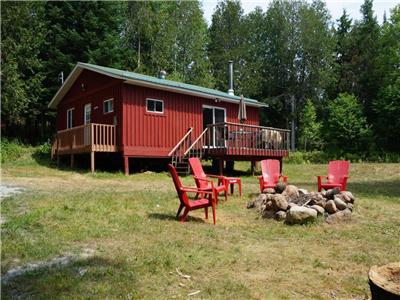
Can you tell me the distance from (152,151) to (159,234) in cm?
987

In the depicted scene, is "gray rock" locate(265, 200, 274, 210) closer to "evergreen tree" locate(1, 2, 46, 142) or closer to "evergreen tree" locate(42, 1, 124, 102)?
"evergreen tree" locate(1, 2, 46, 142)

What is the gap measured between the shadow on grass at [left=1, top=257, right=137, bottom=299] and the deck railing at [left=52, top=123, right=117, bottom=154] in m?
10.2

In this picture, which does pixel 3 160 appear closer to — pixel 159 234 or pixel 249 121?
pixel 249 121

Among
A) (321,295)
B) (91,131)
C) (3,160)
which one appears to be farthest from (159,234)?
(3,160)

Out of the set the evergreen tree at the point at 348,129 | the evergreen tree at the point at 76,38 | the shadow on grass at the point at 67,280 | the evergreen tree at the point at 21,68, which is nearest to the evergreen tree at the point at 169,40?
the evergreen tree at the point at 76,38

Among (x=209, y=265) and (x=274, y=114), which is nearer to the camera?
(x=209, y=265)

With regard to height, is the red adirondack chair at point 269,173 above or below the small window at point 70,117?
below

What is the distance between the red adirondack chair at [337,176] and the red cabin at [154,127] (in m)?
5.52

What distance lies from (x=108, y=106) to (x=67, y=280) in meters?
12.7

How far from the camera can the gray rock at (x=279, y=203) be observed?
7.04 meters

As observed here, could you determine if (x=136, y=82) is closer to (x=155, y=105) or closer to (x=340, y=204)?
(x=155, y=105)

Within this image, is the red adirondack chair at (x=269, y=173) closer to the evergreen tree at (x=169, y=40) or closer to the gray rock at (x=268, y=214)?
the gray rock at (x=268, y=214)

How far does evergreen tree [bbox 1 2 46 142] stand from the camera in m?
20.7

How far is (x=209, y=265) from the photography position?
4.44 metres
